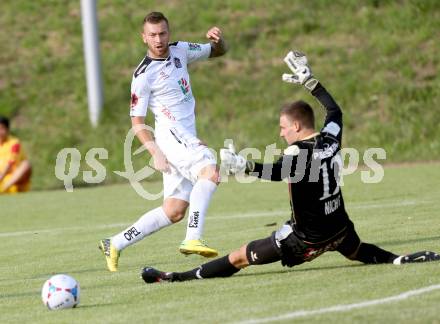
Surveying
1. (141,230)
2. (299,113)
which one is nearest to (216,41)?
(141,230)

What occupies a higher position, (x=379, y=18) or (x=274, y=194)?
(x=379, y=18)

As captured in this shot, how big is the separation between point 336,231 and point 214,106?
53.6 feet

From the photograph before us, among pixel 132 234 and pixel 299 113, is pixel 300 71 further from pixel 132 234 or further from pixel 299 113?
→ pixel 132 234

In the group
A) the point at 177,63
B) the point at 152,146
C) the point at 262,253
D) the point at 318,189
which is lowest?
the point at 262,253

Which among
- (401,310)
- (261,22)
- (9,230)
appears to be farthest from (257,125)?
(401,310)

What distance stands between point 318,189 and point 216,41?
268 centimetres

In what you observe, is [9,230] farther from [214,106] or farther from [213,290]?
[214,106]

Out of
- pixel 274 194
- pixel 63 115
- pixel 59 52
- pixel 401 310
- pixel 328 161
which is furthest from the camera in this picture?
pixel 59 52

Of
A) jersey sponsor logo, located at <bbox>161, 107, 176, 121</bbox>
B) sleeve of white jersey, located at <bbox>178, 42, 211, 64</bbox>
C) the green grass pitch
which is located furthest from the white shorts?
sleeve of white jersey, located at <bbox>178, 42, 211, 64</bbox>

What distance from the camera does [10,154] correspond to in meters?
19.9

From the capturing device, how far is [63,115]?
25156 mm

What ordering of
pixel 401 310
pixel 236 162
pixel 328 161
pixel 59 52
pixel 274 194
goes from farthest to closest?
pixel 59 52
pixel 274 194
pixel 328 161
pixel 236 162
pixel 401 310

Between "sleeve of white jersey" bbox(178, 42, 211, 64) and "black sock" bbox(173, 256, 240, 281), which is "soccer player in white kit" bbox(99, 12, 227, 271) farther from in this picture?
"black sock" bbox(173, 256, 240, 281)

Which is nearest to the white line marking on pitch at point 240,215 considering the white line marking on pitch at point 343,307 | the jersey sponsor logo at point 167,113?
the jersey sponsor logo at point 167,113
